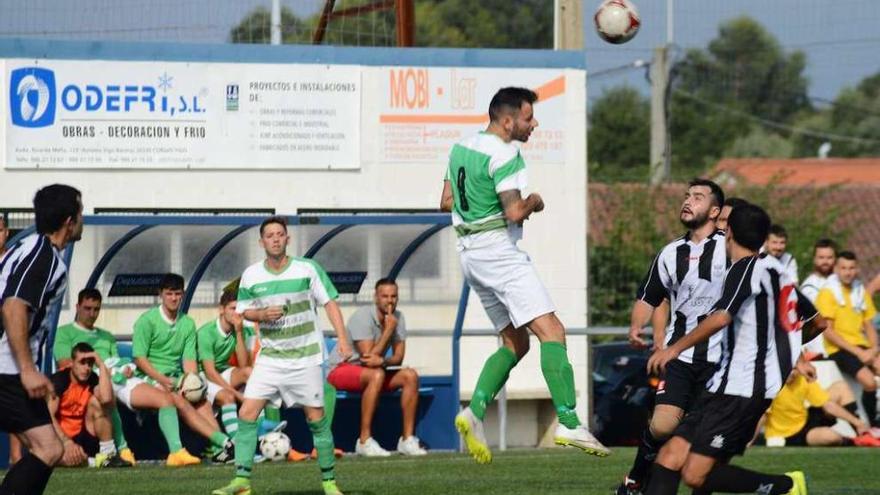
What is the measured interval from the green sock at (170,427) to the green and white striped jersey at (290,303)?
361cm

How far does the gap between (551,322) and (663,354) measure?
1067 millimetres

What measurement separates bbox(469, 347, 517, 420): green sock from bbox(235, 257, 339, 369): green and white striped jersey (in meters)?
1.64

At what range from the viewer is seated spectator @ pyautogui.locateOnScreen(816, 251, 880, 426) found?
635 inches

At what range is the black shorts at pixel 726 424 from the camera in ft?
27.0

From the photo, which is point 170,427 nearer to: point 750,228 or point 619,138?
point 750,228

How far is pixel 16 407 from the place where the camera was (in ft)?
25.9

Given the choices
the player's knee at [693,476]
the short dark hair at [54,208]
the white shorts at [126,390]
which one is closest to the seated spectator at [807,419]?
the white shorts at [126,390]

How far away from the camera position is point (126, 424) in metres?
15.0

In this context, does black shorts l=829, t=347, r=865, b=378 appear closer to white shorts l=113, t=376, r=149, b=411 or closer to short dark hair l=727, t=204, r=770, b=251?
white shorts l=113, t=376, r=149, b=411

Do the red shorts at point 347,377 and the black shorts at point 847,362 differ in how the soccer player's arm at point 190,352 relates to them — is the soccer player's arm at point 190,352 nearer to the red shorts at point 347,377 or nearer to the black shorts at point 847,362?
the red shorts at point 347,377

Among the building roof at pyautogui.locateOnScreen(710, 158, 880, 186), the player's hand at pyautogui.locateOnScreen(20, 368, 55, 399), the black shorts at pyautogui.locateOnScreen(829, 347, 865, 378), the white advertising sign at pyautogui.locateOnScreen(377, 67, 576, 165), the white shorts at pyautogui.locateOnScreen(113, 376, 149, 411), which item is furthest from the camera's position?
the building roof at pyautogui.locateOnScreen(710, 158, 880, 186)

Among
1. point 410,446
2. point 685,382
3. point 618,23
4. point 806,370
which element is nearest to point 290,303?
point 685,382

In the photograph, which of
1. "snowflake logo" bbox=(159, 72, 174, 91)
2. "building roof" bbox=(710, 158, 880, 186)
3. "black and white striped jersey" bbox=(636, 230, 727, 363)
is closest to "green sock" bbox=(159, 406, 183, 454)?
"snowflake logo" bbox=(159, 72, 174, 91)

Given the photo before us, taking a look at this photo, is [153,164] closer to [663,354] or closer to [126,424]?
[126,424]
